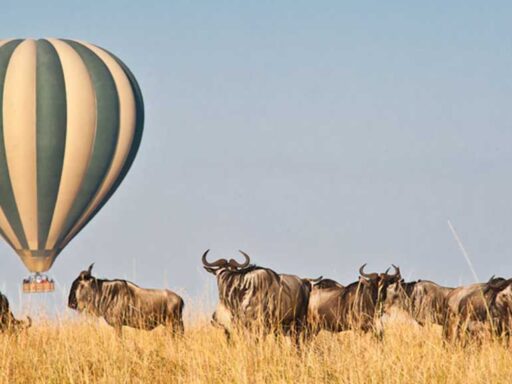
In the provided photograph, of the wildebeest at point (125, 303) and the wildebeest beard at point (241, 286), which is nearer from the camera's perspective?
the wildebeest beard at point (241, 286)

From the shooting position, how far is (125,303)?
19469 millimetres

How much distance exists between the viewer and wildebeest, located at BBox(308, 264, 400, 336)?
53.8ft

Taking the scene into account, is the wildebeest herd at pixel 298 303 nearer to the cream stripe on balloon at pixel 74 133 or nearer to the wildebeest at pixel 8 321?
the wildebeest at pixel 8 321

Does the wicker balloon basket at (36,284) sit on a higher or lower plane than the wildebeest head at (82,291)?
higher

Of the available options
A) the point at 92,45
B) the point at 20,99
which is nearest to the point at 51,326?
the point at 20,99

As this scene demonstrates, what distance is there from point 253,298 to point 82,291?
523 cm

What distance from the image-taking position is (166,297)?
20.0 meters

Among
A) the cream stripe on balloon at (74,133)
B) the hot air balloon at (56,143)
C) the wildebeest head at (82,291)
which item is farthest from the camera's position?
the hot air balloon at (56,143)

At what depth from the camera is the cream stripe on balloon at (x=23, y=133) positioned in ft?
124

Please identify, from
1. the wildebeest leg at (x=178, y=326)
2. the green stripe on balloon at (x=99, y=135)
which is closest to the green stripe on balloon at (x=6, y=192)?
the green stripe on balloon at (x=99, y=135)

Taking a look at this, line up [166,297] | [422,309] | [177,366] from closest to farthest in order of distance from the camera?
1. [177,366]
2. [422,309]
3. [166,297]

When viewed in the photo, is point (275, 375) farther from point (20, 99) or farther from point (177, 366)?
point (20, 99)

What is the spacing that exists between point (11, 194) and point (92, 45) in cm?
708

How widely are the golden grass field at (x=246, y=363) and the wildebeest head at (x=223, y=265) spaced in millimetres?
990
